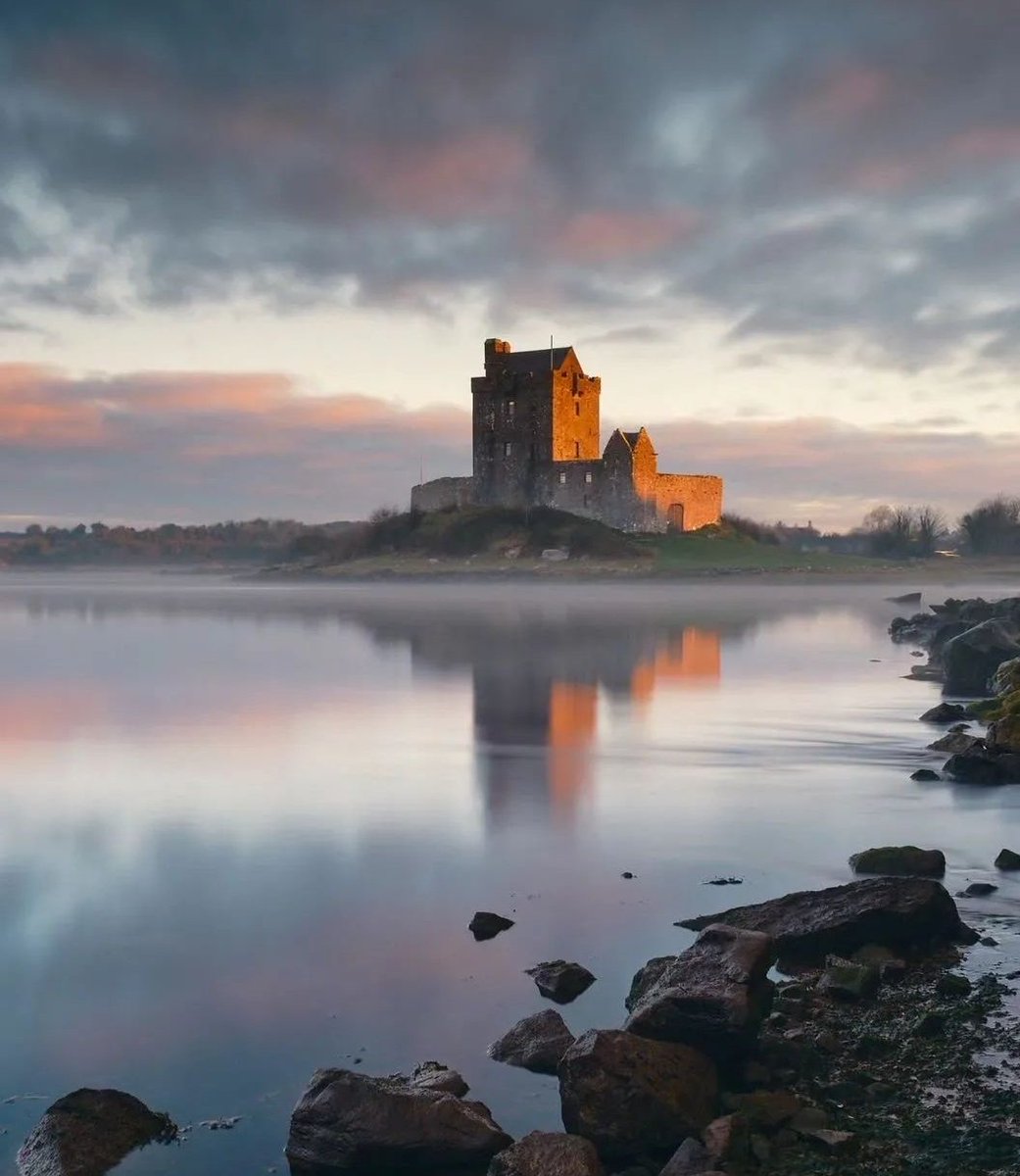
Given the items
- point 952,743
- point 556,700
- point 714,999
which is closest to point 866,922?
point 714,999

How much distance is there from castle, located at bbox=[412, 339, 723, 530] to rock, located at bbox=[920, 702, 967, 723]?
5954 centimetres

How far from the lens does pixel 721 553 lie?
3204 inches

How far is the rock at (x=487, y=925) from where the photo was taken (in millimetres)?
8172

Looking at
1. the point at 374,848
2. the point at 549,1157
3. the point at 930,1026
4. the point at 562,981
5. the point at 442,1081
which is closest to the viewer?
the point at 549,1157

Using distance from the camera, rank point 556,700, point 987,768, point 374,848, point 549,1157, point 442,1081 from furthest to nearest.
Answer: point 556,700 → point 987,768 → point 374,848 → point 442,1081 → point 549,1157

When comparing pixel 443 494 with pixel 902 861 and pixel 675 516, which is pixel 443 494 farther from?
pixel 902 861

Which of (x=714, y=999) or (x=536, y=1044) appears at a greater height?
(x=714, y=999)

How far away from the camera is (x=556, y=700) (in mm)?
22953

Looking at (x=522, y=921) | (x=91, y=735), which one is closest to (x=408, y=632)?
(x=91, y=735)

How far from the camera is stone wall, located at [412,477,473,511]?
85.5m

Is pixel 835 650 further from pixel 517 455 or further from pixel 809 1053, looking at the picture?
pixel 517 455

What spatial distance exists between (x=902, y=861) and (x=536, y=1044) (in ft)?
14.1

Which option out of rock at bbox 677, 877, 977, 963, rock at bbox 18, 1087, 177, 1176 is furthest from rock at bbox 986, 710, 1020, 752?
rock at bbox 18, 1087, 177, 1176

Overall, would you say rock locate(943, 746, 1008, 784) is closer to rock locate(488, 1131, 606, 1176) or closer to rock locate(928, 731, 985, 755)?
rock locate(928, 731, 985, 755)
